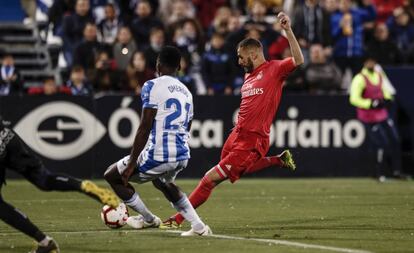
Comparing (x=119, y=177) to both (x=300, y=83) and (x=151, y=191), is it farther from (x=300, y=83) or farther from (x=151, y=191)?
(x=300, y=83)

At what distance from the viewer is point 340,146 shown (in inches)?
864

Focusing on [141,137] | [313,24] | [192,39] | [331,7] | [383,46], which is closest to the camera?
[141,137]

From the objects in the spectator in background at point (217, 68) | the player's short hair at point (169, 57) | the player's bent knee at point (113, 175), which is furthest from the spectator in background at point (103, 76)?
the player's short hair at point (169, 57)

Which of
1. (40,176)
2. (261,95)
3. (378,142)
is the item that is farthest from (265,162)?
(378,142)

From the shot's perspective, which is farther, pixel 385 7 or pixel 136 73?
pixel 385 7

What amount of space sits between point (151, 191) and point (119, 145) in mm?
2783

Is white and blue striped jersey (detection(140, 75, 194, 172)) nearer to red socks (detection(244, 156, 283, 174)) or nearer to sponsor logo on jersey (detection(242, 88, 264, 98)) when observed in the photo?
sponsor logo on jersey (detection(242, 88, 264, 98))

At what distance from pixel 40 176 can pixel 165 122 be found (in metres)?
1.99

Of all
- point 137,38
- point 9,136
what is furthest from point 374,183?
point 9,136

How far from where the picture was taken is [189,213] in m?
11.3

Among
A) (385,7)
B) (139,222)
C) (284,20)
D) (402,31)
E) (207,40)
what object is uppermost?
(284,20)

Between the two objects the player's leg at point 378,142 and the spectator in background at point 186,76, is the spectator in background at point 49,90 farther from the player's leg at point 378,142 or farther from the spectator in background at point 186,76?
the player's leg at point 378,142

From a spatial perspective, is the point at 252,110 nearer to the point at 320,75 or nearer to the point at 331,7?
the point at 320,75

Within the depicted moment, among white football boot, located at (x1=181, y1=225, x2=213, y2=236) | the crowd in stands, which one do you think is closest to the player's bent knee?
white football boot, located at (x1=181, y1=225, x2=213, y2=236)
